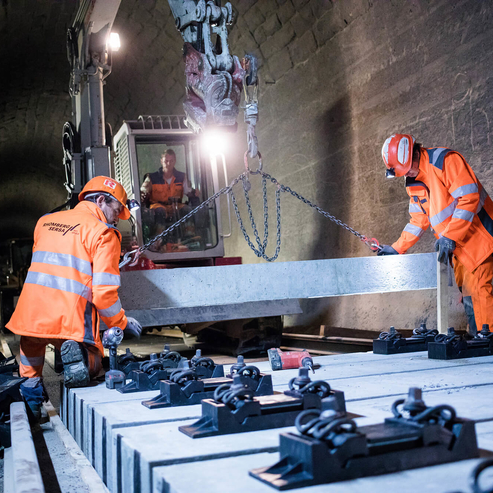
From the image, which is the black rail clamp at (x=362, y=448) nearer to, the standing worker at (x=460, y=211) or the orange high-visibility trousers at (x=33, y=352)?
the orange high-visibility trousers at (x=33, y=352)

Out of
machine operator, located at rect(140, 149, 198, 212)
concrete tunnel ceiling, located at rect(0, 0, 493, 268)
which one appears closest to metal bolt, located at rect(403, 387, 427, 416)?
concrete tunnel ceiling, located at rect(0, 0, 493, 268)

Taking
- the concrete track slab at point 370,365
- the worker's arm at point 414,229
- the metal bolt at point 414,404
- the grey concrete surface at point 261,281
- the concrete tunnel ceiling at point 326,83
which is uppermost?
the concrete tunnel ceiling at point 326,83

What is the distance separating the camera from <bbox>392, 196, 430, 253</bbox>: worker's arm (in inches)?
205

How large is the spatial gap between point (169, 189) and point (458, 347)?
5.54 m

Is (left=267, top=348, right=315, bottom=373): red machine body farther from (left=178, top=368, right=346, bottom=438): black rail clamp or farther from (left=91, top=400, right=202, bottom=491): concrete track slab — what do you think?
(left=178, top=368, right=346, bottom=438): black rail clamp

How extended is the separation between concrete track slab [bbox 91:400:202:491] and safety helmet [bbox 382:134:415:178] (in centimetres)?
338

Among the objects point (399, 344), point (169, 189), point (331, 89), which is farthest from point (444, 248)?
point (331, 89)

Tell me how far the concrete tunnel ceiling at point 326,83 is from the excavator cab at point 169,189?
2.01 meters

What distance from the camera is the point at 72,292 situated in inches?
132

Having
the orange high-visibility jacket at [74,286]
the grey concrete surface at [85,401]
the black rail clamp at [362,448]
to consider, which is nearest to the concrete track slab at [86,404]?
the grey concrete surface at [85,401]

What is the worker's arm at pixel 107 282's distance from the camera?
10.9ft

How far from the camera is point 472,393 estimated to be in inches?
81.3

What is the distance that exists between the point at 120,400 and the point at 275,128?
8725 mm

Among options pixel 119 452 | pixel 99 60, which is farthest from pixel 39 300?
pixel 99 60
